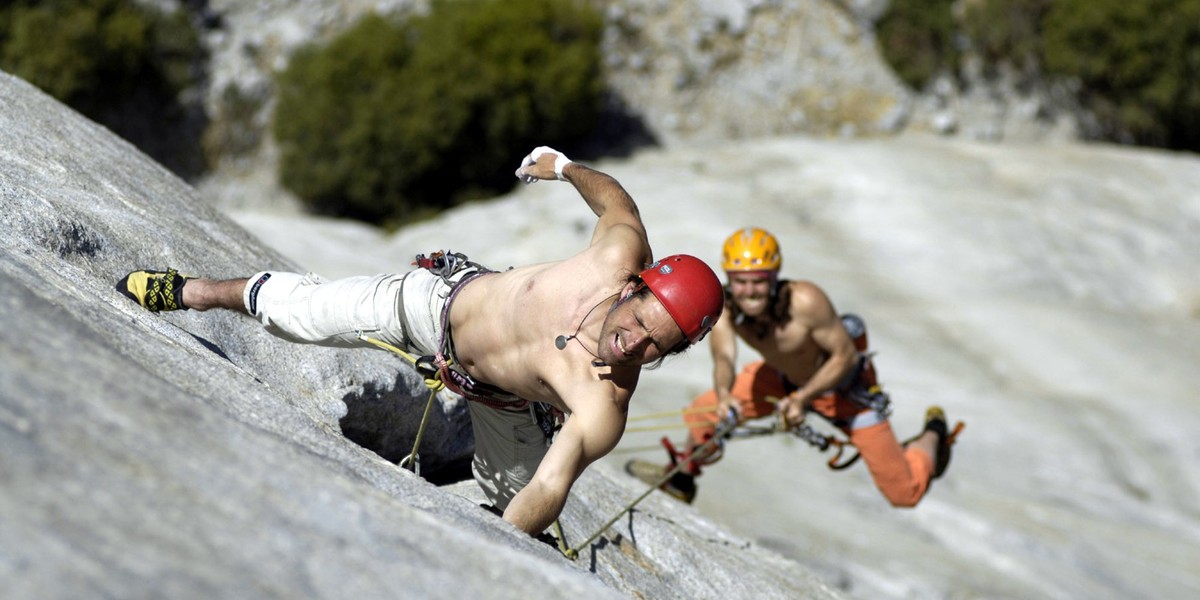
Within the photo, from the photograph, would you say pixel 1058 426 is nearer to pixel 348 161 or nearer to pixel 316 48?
pixel 348 161

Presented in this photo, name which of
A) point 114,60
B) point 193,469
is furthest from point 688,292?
point 114,60

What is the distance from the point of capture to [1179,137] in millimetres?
30234

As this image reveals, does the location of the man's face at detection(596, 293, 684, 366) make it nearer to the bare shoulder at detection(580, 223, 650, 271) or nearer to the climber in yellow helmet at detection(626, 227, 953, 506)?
the bare shoulder at detection(580, 223, 650, 271)

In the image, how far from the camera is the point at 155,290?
5949mm

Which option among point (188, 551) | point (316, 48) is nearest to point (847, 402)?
point (188, 551)

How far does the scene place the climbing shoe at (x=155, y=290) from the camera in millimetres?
5938

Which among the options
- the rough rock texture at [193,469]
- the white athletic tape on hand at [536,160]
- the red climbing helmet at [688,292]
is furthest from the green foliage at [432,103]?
the red climbing helmet at [688,292]

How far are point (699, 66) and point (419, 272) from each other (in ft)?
82.9

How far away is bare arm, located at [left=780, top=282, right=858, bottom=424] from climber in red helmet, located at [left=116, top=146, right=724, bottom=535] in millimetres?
3358

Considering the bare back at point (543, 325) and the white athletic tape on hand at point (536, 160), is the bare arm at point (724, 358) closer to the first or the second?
the white athletic tape on hand at point (536, 160)

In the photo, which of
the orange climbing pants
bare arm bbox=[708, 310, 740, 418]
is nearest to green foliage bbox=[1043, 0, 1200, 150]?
the orange climbing pants

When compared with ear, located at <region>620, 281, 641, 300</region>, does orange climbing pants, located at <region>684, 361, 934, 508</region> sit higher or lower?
higher

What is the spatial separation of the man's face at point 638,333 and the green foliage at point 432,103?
2090 cm

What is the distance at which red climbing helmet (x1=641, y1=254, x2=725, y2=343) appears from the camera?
5.10 metres
